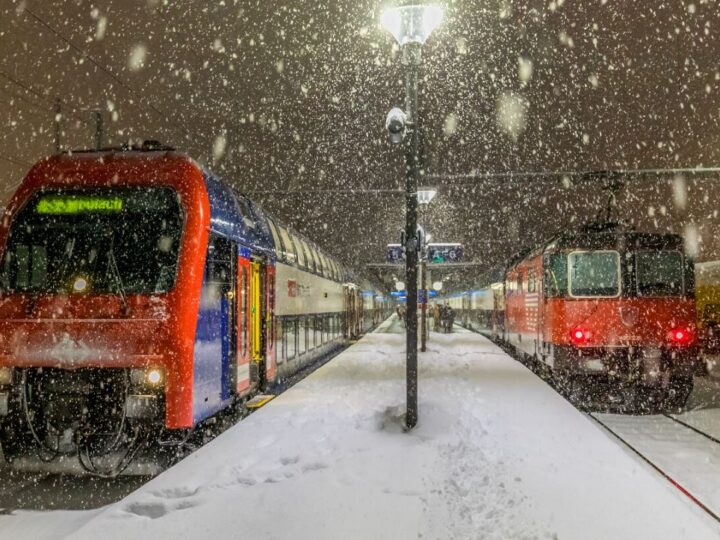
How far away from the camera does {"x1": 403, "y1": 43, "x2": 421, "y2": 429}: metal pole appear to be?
29.6 feet

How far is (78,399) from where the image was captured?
7.10m

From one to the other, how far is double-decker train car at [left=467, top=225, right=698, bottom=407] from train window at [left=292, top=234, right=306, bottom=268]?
516 centimetres

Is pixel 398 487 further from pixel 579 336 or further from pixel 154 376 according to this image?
pixel 579 336

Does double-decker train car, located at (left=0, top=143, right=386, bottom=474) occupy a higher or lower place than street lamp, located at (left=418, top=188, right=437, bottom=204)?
lower

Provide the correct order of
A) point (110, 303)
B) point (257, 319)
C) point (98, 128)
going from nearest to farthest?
point (110, 303)
point (257, 319)
point (98, 128)

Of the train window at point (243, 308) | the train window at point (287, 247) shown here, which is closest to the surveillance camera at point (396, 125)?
the train window at point (243, 308)

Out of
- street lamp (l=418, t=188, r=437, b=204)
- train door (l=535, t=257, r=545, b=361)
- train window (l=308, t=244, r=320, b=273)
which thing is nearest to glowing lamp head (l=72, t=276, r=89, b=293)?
train door (l=535, t=257, r=545, b=361)

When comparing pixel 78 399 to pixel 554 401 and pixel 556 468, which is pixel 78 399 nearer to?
pixel 556 468

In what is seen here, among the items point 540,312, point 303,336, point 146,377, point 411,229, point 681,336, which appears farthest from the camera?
point 303,336

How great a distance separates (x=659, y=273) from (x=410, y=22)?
676cm

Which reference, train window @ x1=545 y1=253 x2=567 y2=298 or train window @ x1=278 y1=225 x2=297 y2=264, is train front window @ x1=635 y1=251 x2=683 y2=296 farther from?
train window @ x1=278 y1=225 x2=297 y2=264

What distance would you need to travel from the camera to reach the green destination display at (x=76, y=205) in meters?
7.61

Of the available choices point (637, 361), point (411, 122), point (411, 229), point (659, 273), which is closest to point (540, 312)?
point (659, 273)

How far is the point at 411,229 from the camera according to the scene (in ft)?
30.2
